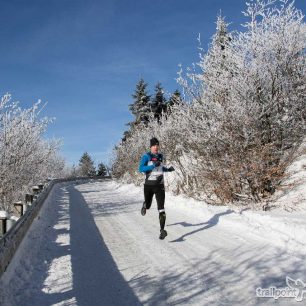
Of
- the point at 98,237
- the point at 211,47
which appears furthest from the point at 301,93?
the point at 98,237

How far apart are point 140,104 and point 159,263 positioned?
47096mm

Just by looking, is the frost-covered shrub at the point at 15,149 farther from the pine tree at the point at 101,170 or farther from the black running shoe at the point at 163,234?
the pine tree at the point at 101,170

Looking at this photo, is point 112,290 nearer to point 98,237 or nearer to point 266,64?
point 98,237

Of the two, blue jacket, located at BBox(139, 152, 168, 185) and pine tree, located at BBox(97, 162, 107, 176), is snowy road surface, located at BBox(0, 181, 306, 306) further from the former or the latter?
pine tree, located at BBox(97, 162, 107, 176)

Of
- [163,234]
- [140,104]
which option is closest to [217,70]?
[163,234]

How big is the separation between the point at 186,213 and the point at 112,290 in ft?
25.5

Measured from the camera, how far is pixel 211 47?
14359mm

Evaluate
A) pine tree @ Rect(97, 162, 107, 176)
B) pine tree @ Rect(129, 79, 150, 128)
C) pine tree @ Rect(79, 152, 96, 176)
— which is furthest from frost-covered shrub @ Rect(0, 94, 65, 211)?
pine tree @ Rect(79, 152, 96, 176)

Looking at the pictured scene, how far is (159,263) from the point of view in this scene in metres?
6.71

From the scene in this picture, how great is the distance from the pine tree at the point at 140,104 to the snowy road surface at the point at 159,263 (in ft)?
136

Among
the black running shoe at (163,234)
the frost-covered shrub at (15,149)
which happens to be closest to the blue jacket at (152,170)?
the black running shoe at (163,234)

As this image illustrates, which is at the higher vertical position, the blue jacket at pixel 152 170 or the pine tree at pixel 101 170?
the pine tree at pixel 101 170

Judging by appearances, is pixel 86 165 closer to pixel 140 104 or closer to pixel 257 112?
pixel 140 104

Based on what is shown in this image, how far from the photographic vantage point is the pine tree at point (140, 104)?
5184cm
